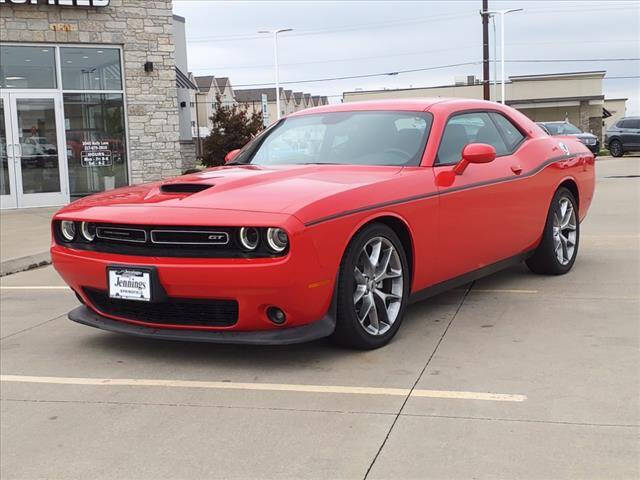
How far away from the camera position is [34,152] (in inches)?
581

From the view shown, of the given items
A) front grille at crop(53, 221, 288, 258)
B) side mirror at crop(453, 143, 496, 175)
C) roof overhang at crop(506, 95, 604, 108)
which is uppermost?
roof overhang at crop(506, 95, 604, 108)

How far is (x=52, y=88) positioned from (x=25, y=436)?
41.5 feet

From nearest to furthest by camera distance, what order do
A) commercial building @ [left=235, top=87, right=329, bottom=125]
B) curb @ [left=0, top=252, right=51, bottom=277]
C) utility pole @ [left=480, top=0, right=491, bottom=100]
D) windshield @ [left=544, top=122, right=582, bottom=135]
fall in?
curb @ [left=0, top=252, right=51, bottom=277] < windshield @ [left=544, top=122, right=582, bottom=135] < utility pole @ [left=480, top=0, right=491, bottom=100] < commercial building @ [left=235, top=87, right=329, bottom=125]

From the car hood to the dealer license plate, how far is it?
0.34 meters

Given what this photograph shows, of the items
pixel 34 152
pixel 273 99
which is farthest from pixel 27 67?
pixel 273 99

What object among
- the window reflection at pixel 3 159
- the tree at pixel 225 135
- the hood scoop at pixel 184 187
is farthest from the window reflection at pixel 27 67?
the tree at pixel 225 135

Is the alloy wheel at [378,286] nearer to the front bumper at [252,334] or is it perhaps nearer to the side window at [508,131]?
the front bumper at [252,334]

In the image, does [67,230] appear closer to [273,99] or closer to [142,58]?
[142,58]

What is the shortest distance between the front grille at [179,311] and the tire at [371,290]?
0.61 m

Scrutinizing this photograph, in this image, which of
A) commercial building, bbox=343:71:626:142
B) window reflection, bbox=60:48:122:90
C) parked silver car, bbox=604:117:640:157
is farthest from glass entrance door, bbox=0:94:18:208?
commercial building, bbox=343:71:626:142

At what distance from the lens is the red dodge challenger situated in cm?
387

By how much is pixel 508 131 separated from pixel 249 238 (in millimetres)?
2953

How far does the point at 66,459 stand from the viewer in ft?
10.2

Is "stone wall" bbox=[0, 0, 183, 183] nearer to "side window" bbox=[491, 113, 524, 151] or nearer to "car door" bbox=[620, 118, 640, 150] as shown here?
"side window" bbox=[491, 113, 524, 151]
